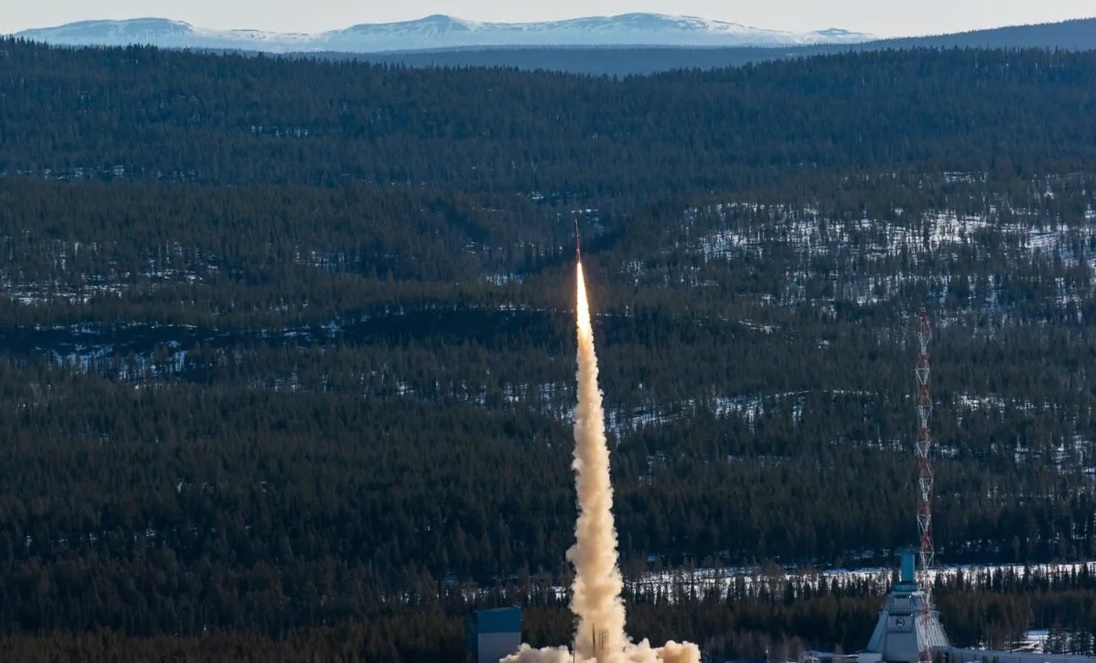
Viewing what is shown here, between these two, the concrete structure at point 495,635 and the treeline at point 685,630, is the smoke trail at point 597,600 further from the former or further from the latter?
the treeline at point 685,630

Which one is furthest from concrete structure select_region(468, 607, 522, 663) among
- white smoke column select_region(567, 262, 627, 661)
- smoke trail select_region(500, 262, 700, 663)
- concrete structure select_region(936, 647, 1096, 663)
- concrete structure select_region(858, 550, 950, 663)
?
concrete structure select_region(936, 647, 1096, 663)

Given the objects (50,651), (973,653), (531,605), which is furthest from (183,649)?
(973,653)

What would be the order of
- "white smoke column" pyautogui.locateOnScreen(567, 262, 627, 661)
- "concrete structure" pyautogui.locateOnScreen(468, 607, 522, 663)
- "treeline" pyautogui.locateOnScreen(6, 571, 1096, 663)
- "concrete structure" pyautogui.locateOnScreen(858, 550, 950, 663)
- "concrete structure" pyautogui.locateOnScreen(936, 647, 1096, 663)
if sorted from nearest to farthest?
"white smoke column" pyautogui.locateOnScreen(567, 262, 627, 661) → "concrete structure" pyautogui.locateOnScreen(936, 647, 1096, 663) → "concrete structure" pyautogui.locateOnScreen(858, 550, 950, 663) → "concrete structure" pyautogui.locateOnScreen(468, 607, 522, 663) → "treeline" pyautogui.locateOnScreen(6, 571, 1096, 663)

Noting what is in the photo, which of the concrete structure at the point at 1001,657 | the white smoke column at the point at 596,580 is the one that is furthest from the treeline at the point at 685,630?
the white smoke column at the point at 596,580

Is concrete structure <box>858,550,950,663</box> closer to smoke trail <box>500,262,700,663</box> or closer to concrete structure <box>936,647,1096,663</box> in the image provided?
concrete structure <box>936,647,1096,663</box>

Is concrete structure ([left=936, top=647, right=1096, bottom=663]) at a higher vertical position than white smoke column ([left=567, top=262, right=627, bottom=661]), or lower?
lower

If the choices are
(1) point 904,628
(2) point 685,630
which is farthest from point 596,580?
(2) point 685,630

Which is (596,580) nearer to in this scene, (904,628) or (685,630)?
(904,628)
